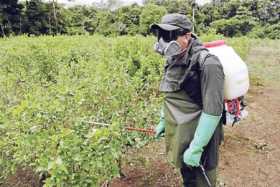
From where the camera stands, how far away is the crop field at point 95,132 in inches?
90.7

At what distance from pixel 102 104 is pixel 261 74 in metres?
7.20

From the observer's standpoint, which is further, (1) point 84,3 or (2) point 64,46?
(1) point 84,3

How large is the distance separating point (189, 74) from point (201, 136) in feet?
1.09

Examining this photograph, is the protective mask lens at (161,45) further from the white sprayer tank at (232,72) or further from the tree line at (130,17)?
the tree line at (130,17)

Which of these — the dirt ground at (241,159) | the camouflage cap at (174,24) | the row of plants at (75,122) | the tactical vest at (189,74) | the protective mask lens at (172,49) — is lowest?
the dirt ground at (241,159)

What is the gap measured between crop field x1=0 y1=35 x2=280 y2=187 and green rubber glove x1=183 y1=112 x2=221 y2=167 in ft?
1.43

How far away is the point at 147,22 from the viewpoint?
69.9 feet

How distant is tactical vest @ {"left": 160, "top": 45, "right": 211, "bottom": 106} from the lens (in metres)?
2.24

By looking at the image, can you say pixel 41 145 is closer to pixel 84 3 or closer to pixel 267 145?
pixel 267 145

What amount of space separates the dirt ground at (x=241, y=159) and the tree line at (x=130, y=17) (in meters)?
14.1

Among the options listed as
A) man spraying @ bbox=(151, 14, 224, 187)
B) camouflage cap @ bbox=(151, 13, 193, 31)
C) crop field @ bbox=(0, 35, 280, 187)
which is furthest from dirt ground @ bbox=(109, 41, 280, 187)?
camouflage cap @ bbox=(151, 13, 193, 31)

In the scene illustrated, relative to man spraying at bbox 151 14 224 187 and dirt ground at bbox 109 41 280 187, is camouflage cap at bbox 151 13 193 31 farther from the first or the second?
dirt ground at bbox 109 41 280 187

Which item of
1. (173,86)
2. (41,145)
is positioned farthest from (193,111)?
(41,145)

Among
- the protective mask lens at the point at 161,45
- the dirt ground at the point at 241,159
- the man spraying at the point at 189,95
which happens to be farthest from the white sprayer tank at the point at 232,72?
the dirt ground at the point at 241,159
